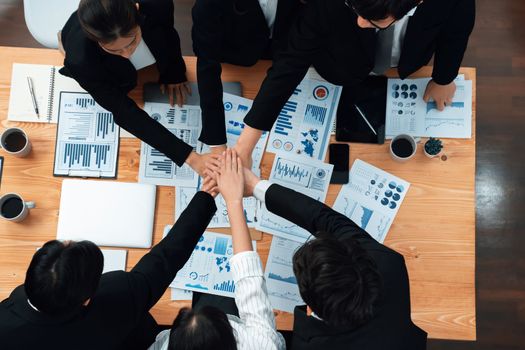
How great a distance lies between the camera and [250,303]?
4.02 feet

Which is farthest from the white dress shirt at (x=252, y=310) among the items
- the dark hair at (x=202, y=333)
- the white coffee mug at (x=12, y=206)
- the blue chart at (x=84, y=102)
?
the blue chart at (x=84, y=102)

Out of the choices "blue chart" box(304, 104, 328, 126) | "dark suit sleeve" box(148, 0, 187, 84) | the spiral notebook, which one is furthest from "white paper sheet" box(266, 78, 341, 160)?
the spiral notebook

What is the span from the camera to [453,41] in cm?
148

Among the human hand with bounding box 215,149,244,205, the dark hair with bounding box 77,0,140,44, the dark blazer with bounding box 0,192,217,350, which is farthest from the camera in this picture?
the human hand with bounding box 215,149,244,205

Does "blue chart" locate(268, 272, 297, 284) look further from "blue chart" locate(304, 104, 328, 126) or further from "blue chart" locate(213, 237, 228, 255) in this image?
"blue chart" locate(304, 104, 328, 126)

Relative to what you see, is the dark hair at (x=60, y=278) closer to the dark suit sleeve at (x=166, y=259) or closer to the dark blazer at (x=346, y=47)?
the dark suit sleeve at (x=166, y=259)

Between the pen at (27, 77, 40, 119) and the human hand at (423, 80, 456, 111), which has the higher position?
the human hand at (423, 80, 456, 111)

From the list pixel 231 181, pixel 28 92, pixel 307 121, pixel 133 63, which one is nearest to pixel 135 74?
pixel 133 63

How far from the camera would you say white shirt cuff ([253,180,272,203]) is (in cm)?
148

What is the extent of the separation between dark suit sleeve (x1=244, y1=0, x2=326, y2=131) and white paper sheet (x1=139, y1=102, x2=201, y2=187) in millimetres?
225

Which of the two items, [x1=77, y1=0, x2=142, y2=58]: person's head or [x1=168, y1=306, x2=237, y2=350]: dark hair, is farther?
[x1=77, y1=0, x2=142, y2=58]: person's head

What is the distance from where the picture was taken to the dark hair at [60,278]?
3.59 feet

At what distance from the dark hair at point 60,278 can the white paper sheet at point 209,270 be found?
0.41 metres

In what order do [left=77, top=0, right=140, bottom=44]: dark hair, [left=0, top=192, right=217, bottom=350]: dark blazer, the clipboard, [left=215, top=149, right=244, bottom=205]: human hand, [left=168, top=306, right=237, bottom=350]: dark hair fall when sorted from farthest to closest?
the clipboard < [left=215, top=149, right=244, bottom=205]: human hand < [left=77, top=0, right=140, bottom=44]: dark hair < [left=0, top=192, right=217, bottom=350]: dark blazer < [left=168, top=306, right=237, bottom=350]: dark hair
